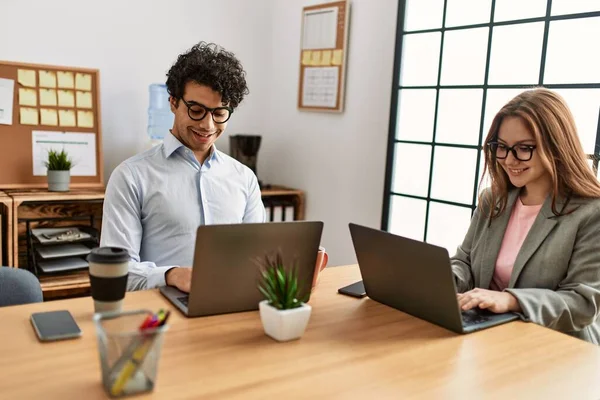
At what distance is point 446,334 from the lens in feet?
4.45

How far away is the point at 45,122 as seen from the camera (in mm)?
3195

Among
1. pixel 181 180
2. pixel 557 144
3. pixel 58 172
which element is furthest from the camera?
pixel 58 172

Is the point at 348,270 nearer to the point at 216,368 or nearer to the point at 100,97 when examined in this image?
the point at 216,368

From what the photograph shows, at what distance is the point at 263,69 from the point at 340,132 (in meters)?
0.88

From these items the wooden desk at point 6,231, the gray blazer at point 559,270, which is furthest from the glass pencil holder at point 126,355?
the wooden desk at point 6,231

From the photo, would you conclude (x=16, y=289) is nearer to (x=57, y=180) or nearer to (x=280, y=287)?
(x=280, y=287)

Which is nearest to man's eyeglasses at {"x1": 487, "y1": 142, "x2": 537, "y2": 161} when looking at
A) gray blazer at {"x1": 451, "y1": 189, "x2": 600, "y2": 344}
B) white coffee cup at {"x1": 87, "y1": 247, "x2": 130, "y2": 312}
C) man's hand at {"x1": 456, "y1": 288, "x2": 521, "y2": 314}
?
gray blazer at {"x1": 451, "y1": 189, "x2": 600, "y2": 344}

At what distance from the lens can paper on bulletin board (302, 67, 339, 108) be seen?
3540 millimetres

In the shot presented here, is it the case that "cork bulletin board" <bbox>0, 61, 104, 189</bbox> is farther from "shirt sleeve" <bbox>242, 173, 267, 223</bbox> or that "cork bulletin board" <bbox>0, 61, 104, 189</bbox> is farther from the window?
the window

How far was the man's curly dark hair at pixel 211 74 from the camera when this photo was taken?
1853 mm

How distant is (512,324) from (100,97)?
2.74 m

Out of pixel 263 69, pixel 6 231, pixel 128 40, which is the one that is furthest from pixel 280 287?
pixel 263 69

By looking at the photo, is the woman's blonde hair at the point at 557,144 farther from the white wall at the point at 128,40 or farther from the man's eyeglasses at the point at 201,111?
the white wall at the point at 128,40

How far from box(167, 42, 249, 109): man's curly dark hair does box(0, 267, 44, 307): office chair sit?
29.3 inches
